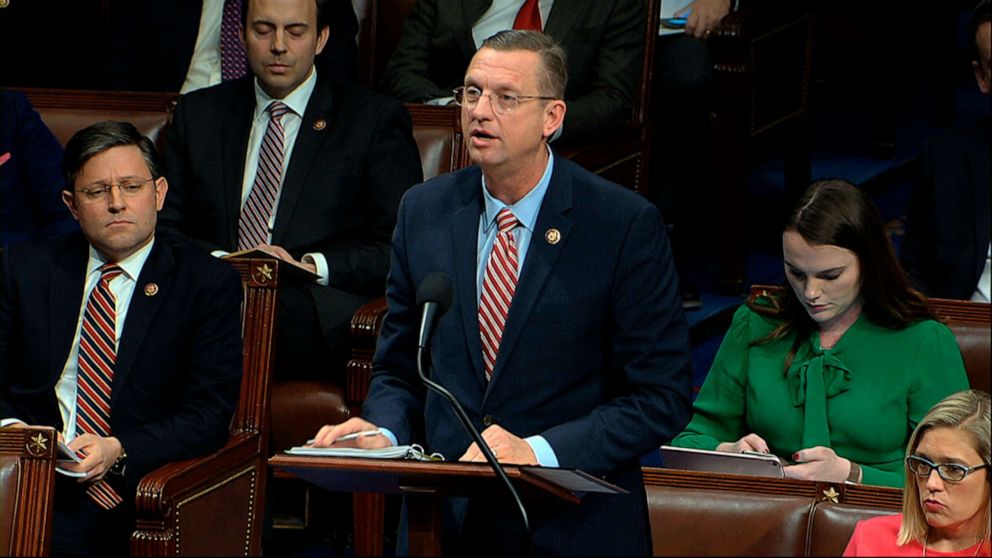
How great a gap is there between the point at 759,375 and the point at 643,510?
740mm

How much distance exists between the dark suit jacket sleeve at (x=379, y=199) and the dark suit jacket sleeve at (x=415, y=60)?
1.91ft

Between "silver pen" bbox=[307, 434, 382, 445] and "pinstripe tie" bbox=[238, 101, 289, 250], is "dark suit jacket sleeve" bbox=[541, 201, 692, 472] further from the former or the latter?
"pinstripe tie" bbox=[238, 101, 289, 250]

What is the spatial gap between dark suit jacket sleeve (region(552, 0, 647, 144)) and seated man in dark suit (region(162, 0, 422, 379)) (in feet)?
2.19

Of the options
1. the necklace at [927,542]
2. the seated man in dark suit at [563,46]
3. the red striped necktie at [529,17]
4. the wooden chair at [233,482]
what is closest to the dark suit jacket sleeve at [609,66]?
the seated man in dark suit at [563,46]

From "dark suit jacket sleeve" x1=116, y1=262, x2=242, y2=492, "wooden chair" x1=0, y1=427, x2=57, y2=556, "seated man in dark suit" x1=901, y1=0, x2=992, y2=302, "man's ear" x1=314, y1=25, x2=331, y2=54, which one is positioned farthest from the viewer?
"man's ear" x1=314, y1=25, x2=331, y2=54

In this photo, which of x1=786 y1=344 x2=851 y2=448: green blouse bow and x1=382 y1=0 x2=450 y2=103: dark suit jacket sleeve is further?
x1=382 y1=0 x2=450 y2=103: dark suit jacket sleeve

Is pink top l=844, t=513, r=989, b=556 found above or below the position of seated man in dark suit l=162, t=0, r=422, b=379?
below

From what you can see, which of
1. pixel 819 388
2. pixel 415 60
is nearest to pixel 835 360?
pixel 819 388

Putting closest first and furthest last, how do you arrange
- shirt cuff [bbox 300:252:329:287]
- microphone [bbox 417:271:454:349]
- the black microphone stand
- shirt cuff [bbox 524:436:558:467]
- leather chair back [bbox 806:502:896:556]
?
the black microphone stand, microphone [bbox 417:271:454:349], shirt cuff [bbox 524:436:558:467], leather chair back [bbox 806:502:896:556], shirt cuff [bbox 300:252:329:287]

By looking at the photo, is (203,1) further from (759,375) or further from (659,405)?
(659,405)

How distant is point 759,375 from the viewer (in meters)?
3.48

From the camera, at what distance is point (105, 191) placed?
3510mm

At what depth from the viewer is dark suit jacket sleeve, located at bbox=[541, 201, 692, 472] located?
2.72 metres

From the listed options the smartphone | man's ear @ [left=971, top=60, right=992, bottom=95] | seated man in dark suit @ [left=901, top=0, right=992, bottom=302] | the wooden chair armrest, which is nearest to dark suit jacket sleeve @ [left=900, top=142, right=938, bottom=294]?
seated man in dark suit @ [left=901, top=0, right=992, bottom=302]
